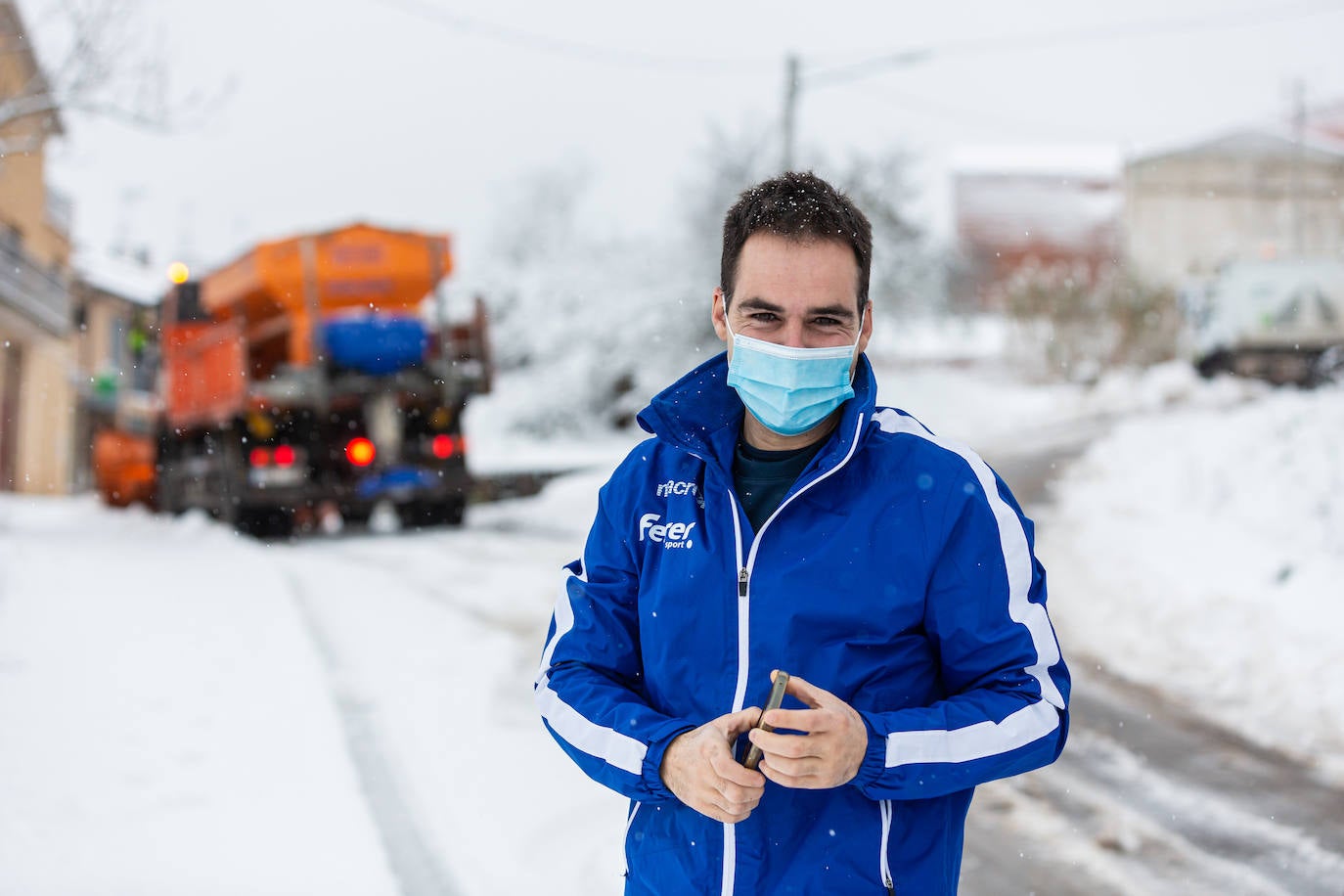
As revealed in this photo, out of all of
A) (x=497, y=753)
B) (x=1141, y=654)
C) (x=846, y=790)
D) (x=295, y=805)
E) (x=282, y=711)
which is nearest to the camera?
(x=846, y=790)

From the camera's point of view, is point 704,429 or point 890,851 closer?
point 890,851

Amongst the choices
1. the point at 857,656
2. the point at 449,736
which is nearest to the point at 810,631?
the point at 857,656

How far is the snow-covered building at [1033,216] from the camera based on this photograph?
145 feet

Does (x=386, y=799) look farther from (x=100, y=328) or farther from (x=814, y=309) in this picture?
(x=100, y=328)

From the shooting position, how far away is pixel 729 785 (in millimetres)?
1707

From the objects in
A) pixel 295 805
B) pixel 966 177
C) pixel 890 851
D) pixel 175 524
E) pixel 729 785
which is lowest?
pixel 175 524

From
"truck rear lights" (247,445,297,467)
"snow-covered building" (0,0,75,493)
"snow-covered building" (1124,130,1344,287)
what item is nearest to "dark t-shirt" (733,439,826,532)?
"snow-covered building" (0,0,75,493)

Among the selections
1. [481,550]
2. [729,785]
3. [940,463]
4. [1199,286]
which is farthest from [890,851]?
[1199,286]

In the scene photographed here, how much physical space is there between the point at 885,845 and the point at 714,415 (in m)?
0.75

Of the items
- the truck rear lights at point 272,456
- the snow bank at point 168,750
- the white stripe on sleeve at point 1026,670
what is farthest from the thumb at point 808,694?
the truck rear lights at point 272,456

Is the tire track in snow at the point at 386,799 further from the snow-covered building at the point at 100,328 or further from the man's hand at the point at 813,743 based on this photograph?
the snow-covered building at the point at 100,328

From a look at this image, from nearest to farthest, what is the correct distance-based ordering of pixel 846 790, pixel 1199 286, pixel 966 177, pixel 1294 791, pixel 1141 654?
pixel 846 790
pixel 1294 791
pixel 1141 654
pixel 1199 286
pixel 966 177

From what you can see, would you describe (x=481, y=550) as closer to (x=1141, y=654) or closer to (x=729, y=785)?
(x=1141, y=654)

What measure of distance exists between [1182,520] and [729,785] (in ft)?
34.8
